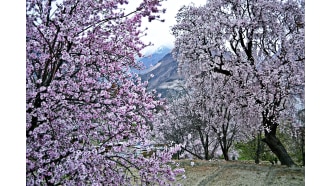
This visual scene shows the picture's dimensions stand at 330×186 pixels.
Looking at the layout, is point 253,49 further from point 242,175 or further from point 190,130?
point 190,130

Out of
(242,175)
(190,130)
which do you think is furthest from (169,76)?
(190,130)

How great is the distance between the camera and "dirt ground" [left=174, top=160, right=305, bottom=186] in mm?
4070

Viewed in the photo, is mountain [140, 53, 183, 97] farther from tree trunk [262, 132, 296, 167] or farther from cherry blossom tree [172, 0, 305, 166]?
tree trunk [262, 132, 296, 167]

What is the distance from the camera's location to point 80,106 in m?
2.01

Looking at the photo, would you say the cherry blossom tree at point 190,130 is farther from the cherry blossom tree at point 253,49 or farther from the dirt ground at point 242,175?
the cherry blossom tree at point 253,49

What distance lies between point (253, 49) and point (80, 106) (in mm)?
3615

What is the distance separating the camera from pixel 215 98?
17.8 feet

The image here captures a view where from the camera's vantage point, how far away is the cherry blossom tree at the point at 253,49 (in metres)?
4.39

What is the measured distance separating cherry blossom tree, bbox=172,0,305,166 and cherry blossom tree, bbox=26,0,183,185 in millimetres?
2742

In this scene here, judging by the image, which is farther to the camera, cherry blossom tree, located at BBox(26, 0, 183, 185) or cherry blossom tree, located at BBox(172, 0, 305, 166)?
cherry blossom tree, located at BBox(172, 0, 305, 166)

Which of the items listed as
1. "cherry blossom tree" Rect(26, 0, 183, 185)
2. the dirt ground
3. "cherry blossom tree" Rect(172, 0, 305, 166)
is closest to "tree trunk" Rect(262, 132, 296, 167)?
"cherry blossom tree" Rect(172, 0, 305, 166)

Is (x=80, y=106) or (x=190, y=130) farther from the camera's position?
(x=190, y=130)
